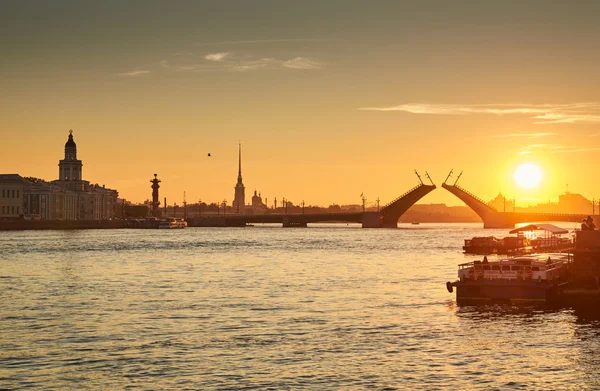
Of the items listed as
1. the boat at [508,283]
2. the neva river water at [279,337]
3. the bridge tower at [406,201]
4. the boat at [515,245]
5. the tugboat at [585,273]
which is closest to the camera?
the neva river water at [279,337]

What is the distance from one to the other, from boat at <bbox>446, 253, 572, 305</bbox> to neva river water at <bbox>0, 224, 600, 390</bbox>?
161 centimetres

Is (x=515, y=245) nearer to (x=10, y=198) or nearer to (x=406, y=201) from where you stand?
(x=406, y=201)

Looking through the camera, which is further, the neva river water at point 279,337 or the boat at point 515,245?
the boat at point 515,245

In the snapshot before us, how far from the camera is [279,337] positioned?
3172 centimetres

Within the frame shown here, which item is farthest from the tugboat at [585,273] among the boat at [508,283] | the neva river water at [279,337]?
the neva river water at [279,337]

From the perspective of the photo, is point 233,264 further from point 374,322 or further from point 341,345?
point 341,345

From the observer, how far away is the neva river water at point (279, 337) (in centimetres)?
2522

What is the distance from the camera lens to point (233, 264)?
7206cm

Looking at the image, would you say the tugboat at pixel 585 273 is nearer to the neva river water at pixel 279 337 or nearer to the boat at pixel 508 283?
the boat at pixel 508 283

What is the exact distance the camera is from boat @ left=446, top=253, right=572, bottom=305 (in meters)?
42.4

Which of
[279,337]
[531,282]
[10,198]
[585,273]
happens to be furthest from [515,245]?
[10,198]

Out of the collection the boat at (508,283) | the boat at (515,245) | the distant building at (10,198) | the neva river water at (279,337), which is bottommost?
the neva river water at (279,337)

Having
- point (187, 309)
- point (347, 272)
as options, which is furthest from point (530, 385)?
point (347, 272)

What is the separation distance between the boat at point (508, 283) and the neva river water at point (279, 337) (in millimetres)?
1612
